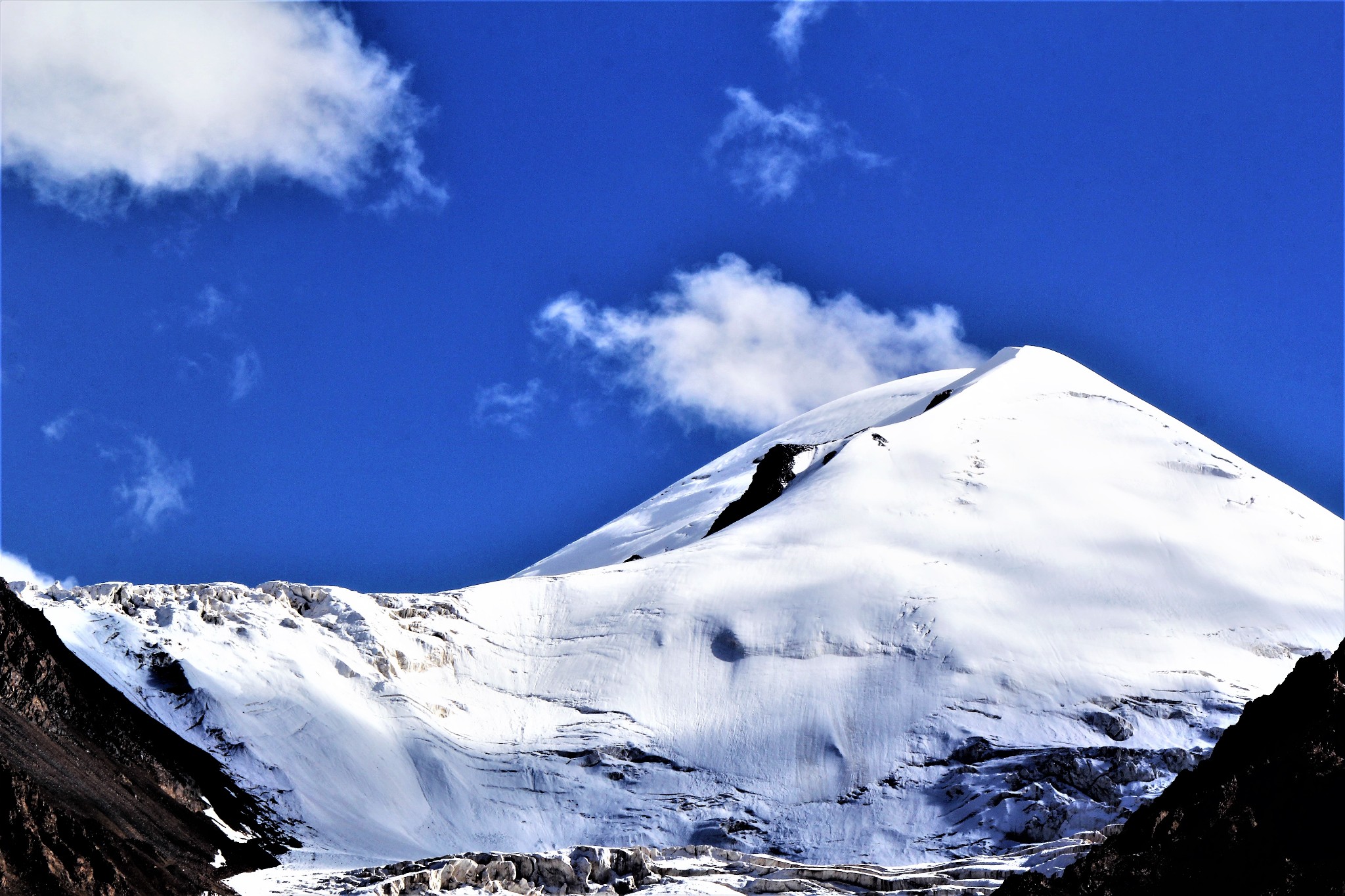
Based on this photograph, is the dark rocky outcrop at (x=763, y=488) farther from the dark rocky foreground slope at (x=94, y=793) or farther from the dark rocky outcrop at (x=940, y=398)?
the dark rocky foreground slope at (x=94, y=793)

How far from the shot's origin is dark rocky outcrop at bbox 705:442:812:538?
3637 inches

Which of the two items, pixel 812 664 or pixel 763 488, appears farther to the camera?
pixel 763 488

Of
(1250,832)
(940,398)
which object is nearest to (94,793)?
(1250,832)

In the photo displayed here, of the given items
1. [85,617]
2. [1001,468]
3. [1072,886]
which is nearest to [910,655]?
[1001,468]

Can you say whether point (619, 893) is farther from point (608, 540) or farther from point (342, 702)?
point (608, 540)

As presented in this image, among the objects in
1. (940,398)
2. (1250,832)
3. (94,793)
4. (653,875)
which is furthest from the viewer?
(940,398)

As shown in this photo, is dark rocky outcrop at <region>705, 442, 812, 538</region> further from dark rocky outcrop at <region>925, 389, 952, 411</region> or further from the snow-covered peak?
dark rocky outcrop at <region>925, 389, 952, 411</region>

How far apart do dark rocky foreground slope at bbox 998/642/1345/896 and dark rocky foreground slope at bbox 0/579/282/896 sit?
23.2m

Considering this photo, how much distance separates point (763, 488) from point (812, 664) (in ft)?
77.5

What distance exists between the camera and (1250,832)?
4250 centimetres

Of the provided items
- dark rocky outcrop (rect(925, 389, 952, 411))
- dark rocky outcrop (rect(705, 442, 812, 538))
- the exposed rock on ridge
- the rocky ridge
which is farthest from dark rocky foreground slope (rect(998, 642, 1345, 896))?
dark rocky outcrop (rect(925, 389, 952, 411))

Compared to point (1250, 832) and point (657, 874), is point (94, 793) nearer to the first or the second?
point (657, 874)

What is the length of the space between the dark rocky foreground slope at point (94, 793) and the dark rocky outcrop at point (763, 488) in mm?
Answer: 38973

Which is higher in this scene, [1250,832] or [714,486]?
[714,486]
